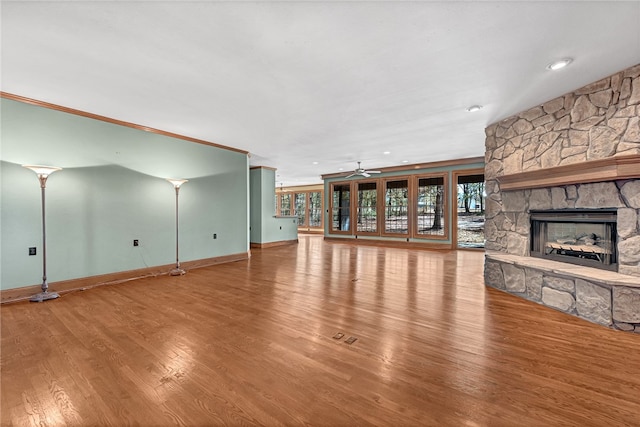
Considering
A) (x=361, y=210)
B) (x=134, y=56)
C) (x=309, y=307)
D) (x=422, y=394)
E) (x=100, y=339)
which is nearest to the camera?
(x=422, y=394)

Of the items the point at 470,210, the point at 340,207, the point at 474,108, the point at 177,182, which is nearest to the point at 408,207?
the point at 470,210

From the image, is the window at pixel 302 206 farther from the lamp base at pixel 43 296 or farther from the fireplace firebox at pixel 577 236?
the fireplace firebox at pixel 577 236

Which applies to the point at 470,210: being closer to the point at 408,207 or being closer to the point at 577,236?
the point at 408,207

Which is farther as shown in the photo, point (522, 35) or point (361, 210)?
point (361, 210)

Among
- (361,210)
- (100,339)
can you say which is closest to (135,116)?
(100,339)

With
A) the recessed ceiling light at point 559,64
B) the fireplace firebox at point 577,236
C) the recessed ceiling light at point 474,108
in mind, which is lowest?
the fireplace firebox at point 577,236

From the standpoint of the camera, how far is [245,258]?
6.32m

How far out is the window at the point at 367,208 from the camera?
31.0 ft

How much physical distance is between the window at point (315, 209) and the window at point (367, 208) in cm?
388

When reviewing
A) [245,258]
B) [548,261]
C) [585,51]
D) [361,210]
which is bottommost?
[245,258]

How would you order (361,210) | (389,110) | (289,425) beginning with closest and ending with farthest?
(289,425) < (389,110) < (361,210)

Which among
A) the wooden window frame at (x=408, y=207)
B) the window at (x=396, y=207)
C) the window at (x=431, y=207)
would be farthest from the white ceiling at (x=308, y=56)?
the window at (x=396, y=207)

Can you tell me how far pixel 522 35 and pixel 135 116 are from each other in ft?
16.1

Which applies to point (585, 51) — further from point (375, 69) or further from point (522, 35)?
point (375, 69)
